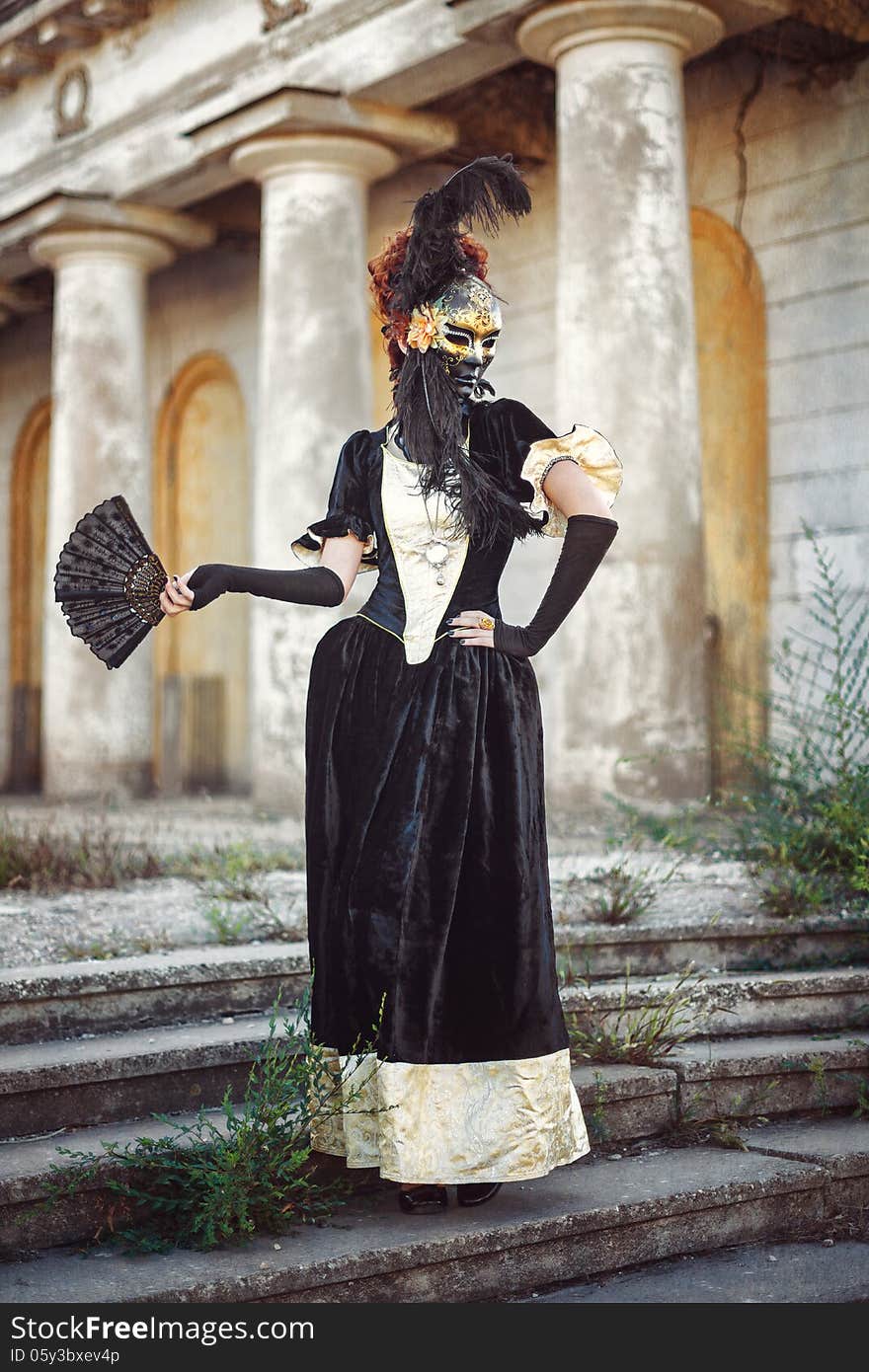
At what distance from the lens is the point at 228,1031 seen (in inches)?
186

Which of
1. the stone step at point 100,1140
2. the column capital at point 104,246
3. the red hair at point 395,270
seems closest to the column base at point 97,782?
the column capital at point 104,246

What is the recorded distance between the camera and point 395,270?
408cm

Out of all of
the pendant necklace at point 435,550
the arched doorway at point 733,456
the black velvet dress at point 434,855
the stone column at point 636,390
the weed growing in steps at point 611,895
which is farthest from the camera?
the arched doorway at point 733,456

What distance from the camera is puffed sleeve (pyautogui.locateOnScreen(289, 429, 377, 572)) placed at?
4039mm

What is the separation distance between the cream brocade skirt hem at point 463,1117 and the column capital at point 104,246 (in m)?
10.8

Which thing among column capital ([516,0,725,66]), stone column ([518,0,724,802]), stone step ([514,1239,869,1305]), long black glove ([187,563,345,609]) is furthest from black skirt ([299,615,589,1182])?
column capital ([516,0,725,66])

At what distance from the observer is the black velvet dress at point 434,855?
3.71 meters

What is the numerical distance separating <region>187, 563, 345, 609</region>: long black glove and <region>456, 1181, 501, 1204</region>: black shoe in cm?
134

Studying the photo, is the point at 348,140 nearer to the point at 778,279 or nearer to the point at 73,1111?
the point at 778,279

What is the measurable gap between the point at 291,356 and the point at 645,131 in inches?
115

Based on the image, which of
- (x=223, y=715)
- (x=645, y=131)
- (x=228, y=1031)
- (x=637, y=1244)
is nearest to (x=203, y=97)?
(x=645, y=131)

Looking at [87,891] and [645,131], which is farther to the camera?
[645,131]

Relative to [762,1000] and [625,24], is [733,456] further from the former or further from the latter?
[762,1000]

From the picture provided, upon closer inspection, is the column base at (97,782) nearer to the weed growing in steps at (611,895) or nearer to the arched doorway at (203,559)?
the arched doorway at (203,559)
